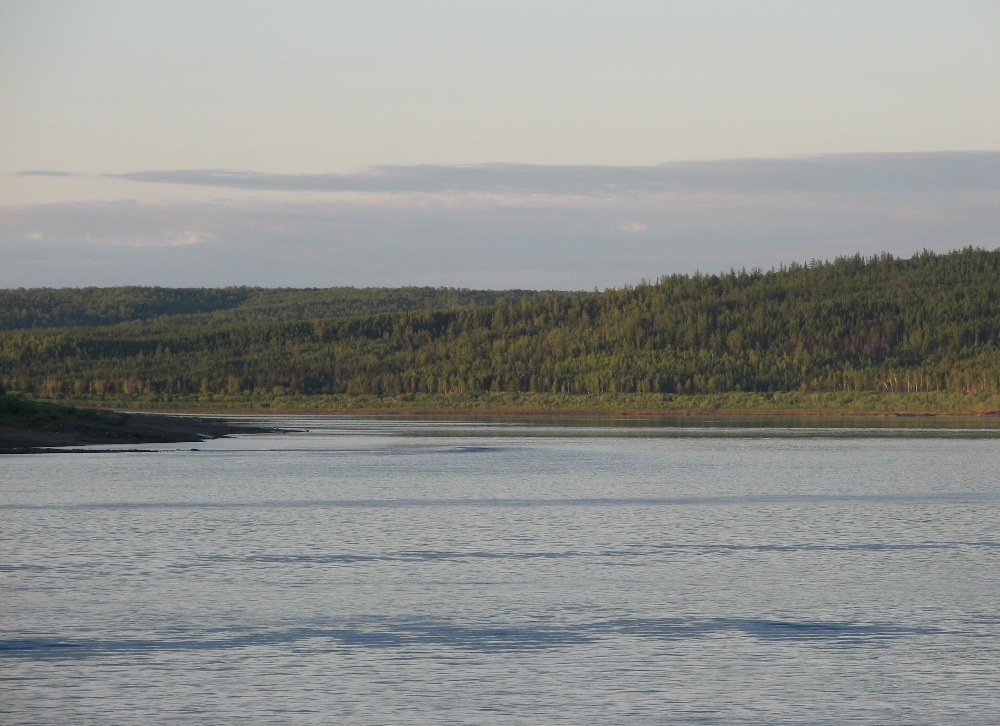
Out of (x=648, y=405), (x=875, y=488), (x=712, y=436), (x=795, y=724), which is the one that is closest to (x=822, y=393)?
(x=648, y=405)

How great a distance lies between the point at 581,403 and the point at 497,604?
16237cm

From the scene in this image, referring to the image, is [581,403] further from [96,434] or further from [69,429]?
[69,429]

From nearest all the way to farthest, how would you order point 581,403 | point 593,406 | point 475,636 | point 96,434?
point 475,636
point 96,434
point 593,406
point 581,403

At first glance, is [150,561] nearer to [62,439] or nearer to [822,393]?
[62,439]

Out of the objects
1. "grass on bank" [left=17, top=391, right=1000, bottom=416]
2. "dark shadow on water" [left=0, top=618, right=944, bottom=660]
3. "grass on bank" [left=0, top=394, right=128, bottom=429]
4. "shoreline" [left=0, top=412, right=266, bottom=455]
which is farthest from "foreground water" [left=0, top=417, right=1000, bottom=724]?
"grass on bank" [left=17, top=391, right=1000, bottom=416]

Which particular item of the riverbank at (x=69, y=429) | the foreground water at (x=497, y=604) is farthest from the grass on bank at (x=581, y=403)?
the foreground water at (x=497, y=604)

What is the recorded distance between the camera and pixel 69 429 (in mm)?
68438

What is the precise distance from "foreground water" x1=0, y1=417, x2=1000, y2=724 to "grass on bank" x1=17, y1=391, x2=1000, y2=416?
120 metres

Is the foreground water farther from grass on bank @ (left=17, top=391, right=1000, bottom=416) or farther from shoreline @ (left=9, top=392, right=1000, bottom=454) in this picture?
grass on bank @ (left=17, top=391, right=1000, bottom=416)

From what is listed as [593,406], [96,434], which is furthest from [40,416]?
[593,406]

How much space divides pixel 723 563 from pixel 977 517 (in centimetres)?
1023

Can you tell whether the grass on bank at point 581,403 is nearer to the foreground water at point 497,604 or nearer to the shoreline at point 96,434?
the shoreline at point 96,434

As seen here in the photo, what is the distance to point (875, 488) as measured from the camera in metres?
41.8

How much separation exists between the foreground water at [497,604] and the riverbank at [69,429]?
71.8 feet
